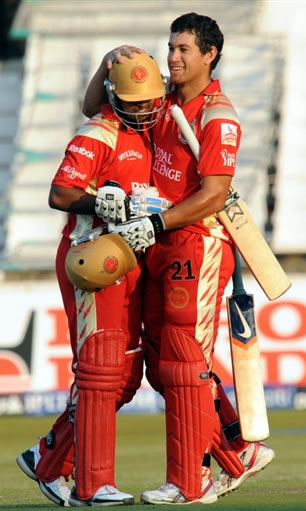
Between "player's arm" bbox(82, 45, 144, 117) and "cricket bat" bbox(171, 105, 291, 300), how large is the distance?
68 cm

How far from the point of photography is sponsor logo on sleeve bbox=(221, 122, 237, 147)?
462 centimetres

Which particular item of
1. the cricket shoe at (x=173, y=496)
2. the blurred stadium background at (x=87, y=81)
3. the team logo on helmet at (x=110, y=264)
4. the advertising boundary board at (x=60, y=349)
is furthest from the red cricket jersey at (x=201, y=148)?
the blurred stadium background at (x=87, y=81)

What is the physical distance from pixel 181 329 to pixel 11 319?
26.5 feet

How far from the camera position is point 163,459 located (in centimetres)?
822

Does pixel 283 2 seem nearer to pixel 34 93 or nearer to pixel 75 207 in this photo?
pixel 34 93

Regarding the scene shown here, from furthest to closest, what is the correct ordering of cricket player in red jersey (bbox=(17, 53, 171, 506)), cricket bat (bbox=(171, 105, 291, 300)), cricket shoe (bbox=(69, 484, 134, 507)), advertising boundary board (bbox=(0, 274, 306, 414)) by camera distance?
advertising boundary board (bbox=(0, 274, 306, 414)), cricket bat (bbox=(171, 105, 291, 300)), cricket player in red jersey (bbox=(17, 53, 171, 506)), cricket shoe (bbox=(69, 484, 134, 507))

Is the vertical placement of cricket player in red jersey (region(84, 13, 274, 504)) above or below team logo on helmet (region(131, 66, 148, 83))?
below

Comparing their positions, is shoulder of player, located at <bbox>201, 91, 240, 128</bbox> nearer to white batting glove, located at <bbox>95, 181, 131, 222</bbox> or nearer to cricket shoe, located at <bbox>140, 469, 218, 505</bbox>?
white batting glove, located at <bbox>95, 181, 131, 222</bbox>

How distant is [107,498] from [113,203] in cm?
112

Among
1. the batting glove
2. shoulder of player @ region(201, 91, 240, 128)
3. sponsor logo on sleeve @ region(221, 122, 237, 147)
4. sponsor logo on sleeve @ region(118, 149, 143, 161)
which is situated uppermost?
shoulder of player @ region(201, 91, 240, 128)

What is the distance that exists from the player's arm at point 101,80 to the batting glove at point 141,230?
2.21 ft

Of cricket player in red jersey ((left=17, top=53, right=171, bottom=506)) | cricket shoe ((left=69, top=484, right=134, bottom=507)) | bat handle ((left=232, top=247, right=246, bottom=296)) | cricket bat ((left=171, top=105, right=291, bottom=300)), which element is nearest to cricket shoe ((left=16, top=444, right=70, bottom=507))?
cricket player in red jersey ((left=17, top=53, right=171, bottom=506))

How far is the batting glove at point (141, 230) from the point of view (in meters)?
4.54

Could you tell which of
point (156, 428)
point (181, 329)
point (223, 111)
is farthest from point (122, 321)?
point (156, 428)
